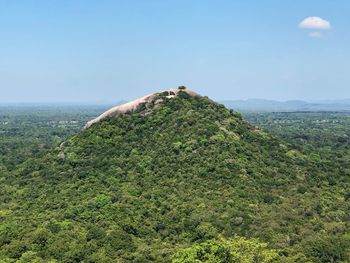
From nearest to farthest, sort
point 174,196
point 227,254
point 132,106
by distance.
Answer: point 227,254
point 174,196
point 132,106

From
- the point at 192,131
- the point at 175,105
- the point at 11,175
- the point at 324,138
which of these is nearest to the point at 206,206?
the point at 192,131

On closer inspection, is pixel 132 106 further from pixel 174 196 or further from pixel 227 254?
pixel 227 254

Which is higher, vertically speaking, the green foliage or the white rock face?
the white rock face

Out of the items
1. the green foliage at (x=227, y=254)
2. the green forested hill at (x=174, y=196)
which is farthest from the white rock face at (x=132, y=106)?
the green foliage at (x=227, y=254)

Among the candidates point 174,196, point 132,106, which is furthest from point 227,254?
point 132,106

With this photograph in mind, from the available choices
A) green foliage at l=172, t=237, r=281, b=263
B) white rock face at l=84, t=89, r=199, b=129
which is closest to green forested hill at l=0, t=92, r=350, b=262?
green foliage at l=172, t=237, r=281, b=263

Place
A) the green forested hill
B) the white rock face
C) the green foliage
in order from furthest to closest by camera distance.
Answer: the white rock face → the green forested hill → the green foliage

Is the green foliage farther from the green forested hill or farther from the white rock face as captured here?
the white rock face

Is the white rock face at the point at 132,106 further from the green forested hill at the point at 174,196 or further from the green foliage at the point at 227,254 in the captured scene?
the green foliage at the point at 227,254

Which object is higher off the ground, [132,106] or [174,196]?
[132,106]
